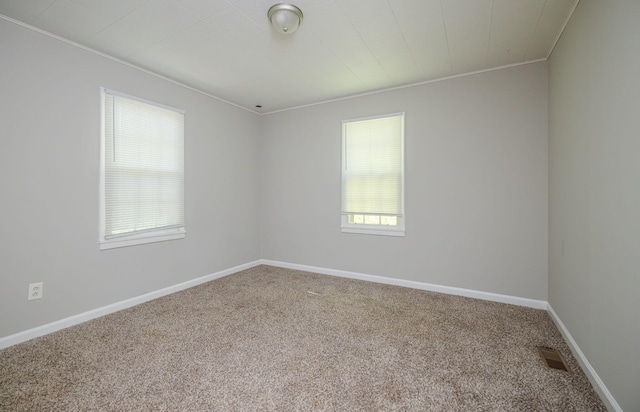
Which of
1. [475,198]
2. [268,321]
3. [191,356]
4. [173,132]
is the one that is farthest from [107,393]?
[475,198]

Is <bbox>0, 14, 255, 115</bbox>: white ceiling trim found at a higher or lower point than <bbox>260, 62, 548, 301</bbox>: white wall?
higher

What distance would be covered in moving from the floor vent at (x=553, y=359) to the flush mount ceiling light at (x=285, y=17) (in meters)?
3.10

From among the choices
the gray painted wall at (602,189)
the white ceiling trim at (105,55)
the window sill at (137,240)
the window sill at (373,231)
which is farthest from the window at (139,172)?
the gray painted wall at (602,189)

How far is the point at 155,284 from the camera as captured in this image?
313 cm

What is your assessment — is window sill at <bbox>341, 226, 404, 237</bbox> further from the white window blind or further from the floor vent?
the floor vent

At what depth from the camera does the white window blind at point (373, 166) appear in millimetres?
3539

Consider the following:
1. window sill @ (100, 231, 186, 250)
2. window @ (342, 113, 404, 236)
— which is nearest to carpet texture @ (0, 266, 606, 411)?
window sill @ (100, 231, 186, 250)

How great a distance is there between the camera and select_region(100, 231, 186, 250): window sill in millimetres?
2703

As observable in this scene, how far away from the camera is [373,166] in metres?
3.71

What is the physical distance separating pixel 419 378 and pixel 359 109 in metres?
3.22

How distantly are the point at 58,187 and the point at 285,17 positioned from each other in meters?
2.45

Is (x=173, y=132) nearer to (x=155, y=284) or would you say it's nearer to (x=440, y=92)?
(x=155, y=284)

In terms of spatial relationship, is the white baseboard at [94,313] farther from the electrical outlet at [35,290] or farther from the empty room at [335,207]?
the electrical outlet at [35,290]

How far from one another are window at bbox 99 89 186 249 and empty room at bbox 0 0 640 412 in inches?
0.9
